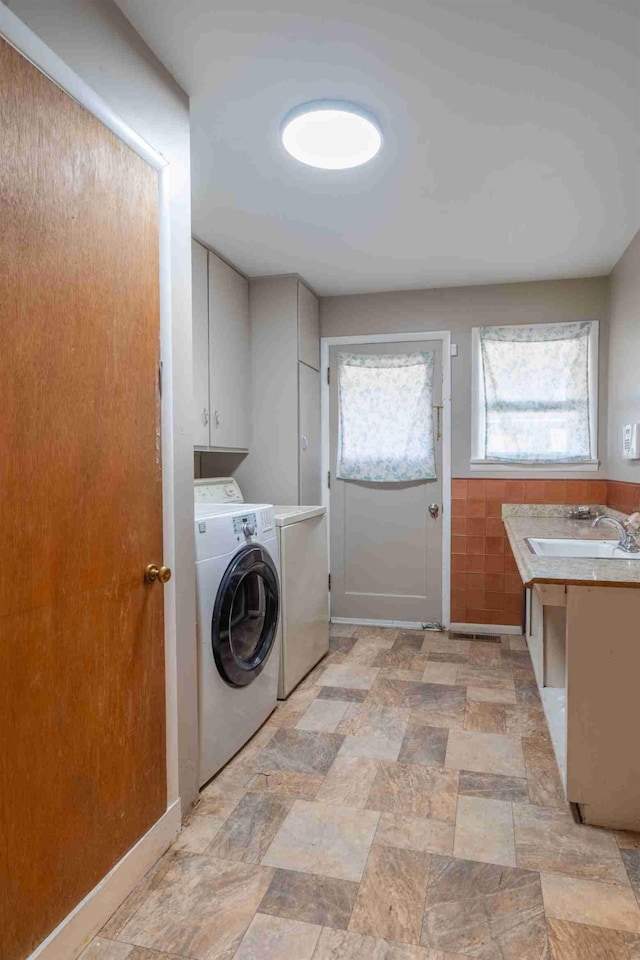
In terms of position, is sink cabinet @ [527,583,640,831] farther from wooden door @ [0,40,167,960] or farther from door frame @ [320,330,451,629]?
door frame @ [320,330,451,629]

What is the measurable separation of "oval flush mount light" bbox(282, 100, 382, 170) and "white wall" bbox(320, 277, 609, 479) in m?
1.88

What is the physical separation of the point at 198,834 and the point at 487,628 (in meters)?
2.62

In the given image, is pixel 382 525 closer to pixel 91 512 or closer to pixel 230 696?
pixel 230 696

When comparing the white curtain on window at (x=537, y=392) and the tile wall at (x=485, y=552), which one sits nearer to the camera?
the white curtain on window at (x=537, y=392)

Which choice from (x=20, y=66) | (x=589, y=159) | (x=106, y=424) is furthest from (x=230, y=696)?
(x=589, y=159)

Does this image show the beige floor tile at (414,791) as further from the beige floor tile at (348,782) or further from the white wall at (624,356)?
the white wall at (624,356)

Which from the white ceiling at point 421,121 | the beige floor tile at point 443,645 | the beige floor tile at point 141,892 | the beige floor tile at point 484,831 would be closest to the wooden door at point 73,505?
the beige floor tile at point 141,892

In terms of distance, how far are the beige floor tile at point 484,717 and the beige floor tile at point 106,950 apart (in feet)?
5.33

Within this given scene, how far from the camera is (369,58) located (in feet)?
5.68

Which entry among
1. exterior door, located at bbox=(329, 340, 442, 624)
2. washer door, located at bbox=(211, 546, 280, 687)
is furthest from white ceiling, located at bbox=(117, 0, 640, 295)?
washer door, located at bbox=(211, 546, 280, 687)

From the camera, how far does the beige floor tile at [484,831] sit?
1.76 m

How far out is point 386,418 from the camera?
4.10 m

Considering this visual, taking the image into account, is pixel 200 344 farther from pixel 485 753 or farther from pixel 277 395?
pixel 485 753

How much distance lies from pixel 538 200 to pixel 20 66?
222cm
